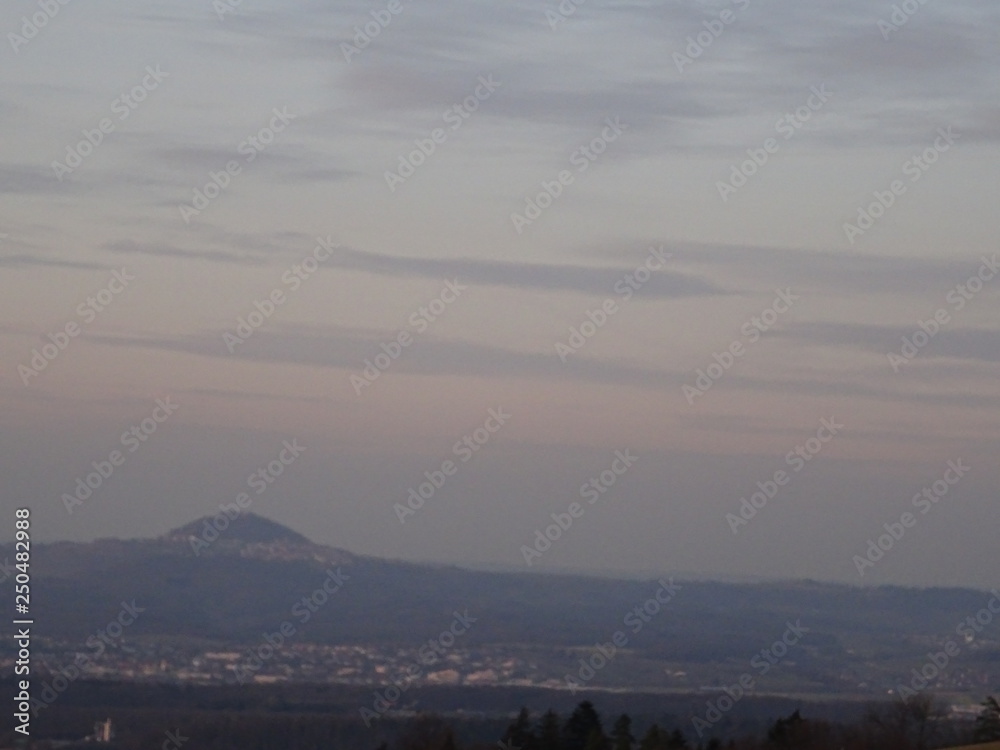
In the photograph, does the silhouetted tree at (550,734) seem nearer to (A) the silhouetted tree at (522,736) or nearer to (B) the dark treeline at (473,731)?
(B) the dark treeline at (473,731)

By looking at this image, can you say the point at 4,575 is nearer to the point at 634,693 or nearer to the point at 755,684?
the point at 634,693

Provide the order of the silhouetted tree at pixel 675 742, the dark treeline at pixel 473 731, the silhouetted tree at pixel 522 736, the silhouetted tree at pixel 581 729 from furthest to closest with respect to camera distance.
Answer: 1. the silhouetted tree at pixel 522 736
2. the dark treeline at pixel 473 731
3. the silhouetted tree at pixel 675 742
4. the silhouetted tree at pixel 581 729

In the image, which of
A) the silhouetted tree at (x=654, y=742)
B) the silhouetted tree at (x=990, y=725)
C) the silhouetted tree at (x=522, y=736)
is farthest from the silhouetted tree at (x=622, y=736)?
the silhouetted tree at (x=990, y=725)

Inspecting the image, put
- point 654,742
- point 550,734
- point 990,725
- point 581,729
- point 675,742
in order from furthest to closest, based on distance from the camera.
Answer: point 675,742 < point 581,729 < point 990,725 < point 550,734 < point 654,742

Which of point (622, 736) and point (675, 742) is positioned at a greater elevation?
point (622, 736)

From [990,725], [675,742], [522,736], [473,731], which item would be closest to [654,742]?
[675,742]

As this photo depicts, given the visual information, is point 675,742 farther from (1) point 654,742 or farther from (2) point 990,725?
(2) point 990,725

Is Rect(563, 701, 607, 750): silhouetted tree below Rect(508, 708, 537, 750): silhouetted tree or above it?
above

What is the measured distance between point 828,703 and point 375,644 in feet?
218

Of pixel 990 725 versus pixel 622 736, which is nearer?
pixel 622 736

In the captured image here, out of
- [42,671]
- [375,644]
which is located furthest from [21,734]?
[375,644]

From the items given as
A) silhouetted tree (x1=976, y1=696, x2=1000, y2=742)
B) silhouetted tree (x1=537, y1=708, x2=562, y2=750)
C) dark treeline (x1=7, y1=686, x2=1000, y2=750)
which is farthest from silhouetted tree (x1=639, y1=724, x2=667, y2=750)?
silhouetted tree (x1=976, y1=696, x2=1000, y2=742)

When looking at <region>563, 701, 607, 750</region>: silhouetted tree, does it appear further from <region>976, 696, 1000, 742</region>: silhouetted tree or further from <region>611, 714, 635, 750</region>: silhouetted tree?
<region>976, 696, 1000, 742</region>: silhouetted tree

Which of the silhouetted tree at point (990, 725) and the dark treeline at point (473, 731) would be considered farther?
the dark treeline at point (473, 731)
